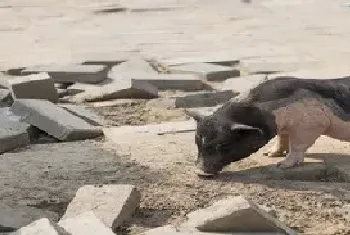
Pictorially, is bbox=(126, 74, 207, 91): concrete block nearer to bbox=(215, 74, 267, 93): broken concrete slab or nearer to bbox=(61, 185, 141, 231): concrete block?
bbox=(215, 74, 267, 93): broken concrete slab

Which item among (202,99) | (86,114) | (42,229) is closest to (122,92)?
(202,99)

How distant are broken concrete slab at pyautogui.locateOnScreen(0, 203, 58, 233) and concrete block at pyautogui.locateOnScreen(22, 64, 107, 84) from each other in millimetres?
4052

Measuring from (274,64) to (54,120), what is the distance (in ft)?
12.2

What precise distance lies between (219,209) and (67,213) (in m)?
0.79

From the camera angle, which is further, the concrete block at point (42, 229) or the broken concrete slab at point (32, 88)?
the broken concrete slab at point (32, 88)

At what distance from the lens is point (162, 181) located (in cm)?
543

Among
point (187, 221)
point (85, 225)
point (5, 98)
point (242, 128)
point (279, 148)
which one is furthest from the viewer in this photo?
point (5, 98)

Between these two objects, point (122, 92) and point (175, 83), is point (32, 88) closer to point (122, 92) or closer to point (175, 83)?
point (122, 92)

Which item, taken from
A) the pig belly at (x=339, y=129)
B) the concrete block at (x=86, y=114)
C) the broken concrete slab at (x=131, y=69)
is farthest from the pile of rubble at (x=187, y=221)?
the broken concrete slab at (x=131, y=69)

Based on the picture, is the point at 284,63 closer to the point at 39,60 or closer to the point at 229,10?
the point at 39,60

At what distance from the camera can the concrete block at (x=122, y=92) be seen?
26.5 ft

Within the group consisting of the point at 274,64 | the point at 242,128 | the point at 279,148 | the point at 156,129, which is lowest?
the point at 274,64

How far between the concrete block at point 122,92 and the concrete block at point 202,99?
0.34m

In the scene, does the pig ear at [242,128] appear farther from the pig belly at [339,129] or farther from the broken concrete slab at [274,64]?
the broken concrete slab at [274,64]
